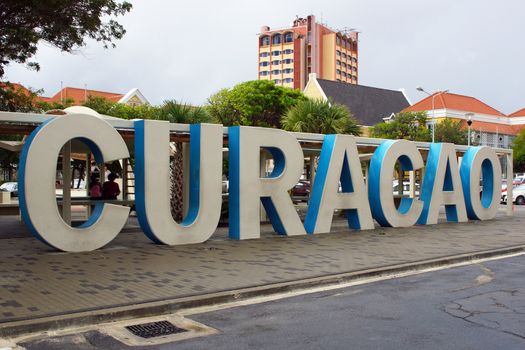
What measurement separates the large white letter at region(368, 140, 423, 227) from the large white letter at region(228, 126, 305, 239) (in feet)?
9.24

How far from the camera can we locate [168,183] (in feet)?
39.4

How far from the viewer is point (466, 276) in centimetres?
928

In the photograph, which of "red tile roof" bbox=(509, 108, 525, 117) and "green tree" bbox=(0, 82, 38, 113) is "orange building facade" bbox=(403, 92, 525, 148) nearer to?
"red tile roof" bbox=(509, 108, 525, 117)

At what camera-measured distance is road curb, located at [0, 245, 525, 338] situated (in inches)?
229

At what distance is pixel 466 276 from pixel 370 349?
4644 mm

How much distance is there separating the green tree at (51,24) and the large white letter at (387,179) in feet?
28.8

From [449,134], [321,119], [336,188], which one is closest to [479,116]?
[449,134]

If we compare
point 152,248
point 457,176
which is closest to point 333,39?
point 457,176

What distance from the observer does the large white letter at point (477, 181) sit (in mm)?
18453

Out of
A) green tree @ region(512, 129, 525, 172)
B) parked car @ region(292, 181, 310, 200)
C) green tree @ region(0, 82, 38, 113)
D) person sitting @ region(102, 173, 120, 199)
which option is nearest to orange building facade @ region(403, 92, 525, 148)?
green tree @ region(512, 129, 525, 172)

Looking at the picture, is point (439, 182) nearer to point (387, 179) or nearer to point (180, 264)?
point (387, 179)

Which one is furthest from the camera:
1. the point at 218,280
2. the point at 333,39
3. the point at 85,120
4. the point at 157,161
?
the point at 333,39

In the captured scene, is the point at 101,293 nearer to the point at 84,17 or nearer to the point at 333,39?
the point at 84,17

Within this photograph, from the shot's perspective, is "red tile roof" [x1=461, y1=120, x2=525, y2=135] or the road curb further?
"red tile roof" [x1=461, y1=120, x2=525, y2=135]
